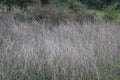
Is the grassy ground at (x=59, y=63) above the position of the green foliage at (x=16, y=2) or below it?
above

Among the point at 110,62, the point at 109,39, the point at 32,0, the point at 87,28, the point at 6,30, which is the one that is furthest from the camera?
the point at 32,0

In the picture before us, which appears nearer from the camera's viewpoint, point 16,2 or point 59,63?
point 59,63

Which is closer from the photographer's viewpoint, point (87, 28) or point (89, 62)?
point (89, 62)

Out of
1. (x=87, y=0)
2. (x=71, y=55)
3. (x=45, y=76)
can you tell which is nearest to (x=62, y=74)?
(x=45, y=76)

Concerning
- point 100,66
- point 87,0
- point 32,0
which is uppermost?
point 100,66

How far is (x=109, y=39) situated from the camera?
4.38 metres

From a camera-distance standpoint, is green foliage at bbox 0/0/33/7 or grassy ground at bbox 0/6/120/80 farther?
green foliage at bbox 0/0/33/7

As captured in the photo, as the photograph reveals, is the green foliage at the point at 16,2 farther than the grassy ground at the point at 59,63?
Yes

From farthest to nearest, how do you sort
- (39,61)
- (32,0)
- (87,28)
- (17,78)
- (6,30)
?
(32,0) → (87,28) → (6,30) → (39,61) → (17,78)

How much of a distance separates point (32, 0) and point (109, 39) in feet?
17.4

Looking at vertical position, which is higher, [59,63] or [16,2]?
[59,63]

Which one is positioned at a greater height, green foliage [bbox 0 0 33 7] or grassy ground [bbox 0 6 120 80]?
grassy ground [bbox 0 6 120 80]

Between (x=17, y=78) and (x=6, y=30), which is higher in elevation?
(x=17, y=78)

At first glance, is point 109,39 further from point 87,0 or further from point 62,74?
point 87,0
